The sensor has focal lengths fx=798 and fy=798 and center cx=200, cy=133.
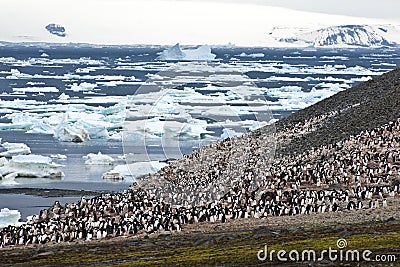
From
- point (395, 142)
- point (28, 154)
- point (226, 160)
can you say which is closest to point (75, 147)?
point (28, 154)

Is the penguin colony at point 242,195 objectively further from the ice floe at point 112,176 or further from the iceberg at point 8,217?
the ice floe at point 112,176

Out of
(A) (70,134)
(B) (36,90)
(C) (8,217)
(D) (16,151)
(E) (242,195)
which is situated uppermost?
(E) (242,195)

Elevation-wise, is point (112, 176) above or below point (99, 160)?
below

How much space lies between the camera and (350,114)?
3969cm

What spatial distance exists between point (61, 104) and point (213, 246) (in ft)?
175

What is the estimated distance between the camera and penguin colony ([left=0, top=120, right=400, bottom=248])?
22.3m

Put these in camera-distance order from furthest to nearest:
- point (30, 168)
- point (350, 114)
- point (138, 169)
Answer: point (138, 169)
point (350, 114)
point (30, 168)

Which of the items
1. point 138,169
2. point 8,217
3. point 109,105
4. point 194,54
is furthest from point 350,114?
point 194,54

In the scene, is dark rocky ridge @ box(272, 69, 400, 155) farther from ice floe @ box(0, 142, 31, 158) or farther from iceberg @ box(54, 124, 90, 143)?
ice floe @ box(0, 142, 31, 158)

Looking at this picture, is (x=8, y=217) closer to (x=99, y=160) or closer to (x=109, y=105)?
(x=99, y=160)

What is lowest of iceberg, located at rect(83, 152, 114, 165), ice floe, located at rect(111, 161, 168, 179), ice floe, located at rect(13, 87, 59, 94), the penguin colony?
ice floe, located at rect(13, 87, 59, 94)

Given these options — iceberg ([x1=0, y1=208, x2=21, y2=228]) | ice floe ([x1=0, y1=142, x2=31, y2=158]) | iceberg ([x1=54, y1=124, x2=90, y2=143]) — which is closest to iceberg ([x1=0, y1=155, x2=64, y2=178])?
ice floe ([x1=0, y1=142, x2=31, y2=158])

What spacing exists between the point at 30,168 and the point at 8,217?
1029cm

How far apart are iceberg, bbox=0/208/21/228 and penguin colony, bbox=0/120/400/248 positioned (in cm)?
294
